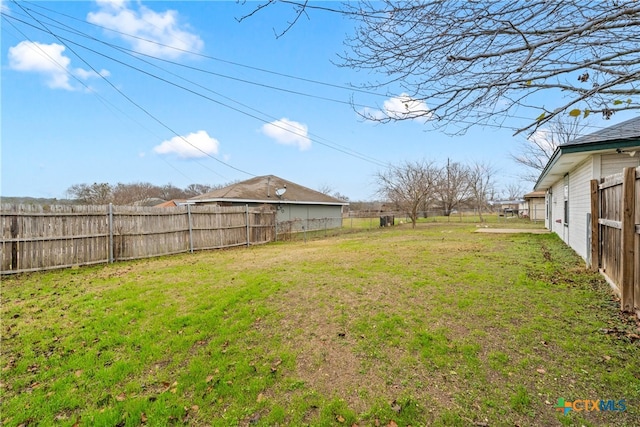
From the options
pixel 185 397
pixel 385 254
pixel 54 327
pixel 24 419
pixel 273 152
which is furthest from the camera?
pixel 273 152

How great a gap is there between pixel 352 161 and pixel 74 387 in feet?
84.0

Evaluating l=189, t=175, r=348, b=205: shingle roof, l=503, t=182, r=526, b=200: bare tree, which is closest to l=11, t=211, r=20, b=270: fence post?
l=189, t=175, r=348, b=205: shingle roof

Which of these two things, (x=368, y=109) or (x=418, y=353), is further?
(x=368, y=109)

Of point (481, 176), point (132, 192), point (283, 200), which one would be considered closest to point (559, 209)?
point (283, 200)

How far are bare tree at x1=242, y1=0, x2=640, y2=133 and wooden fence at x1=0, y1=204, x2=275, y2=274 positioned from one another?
8.15 meters

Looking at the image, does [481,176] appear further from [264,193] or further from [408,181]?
[264,193]

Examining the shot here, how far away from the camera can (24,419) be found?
2.21 metres

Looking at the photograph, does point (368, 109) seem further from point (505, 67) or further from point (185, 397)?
point (185, 397)

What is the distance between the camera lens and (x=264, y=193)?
19016 mm

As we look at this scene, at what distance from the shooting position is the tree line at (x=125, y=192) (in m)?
30.8

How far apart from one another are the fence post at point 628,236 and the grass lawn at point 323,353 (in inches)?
11.2

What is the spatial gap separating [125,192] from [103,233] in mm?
34516

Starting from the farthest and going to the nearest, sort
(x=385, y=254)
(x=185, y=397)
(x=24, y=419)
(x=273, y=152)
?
(x=273, y=152)
(x=385, y=254)
(x=185, y=397)
(x=24, y=419)

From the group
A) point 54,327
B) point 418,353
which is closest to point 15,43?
point 54,327
